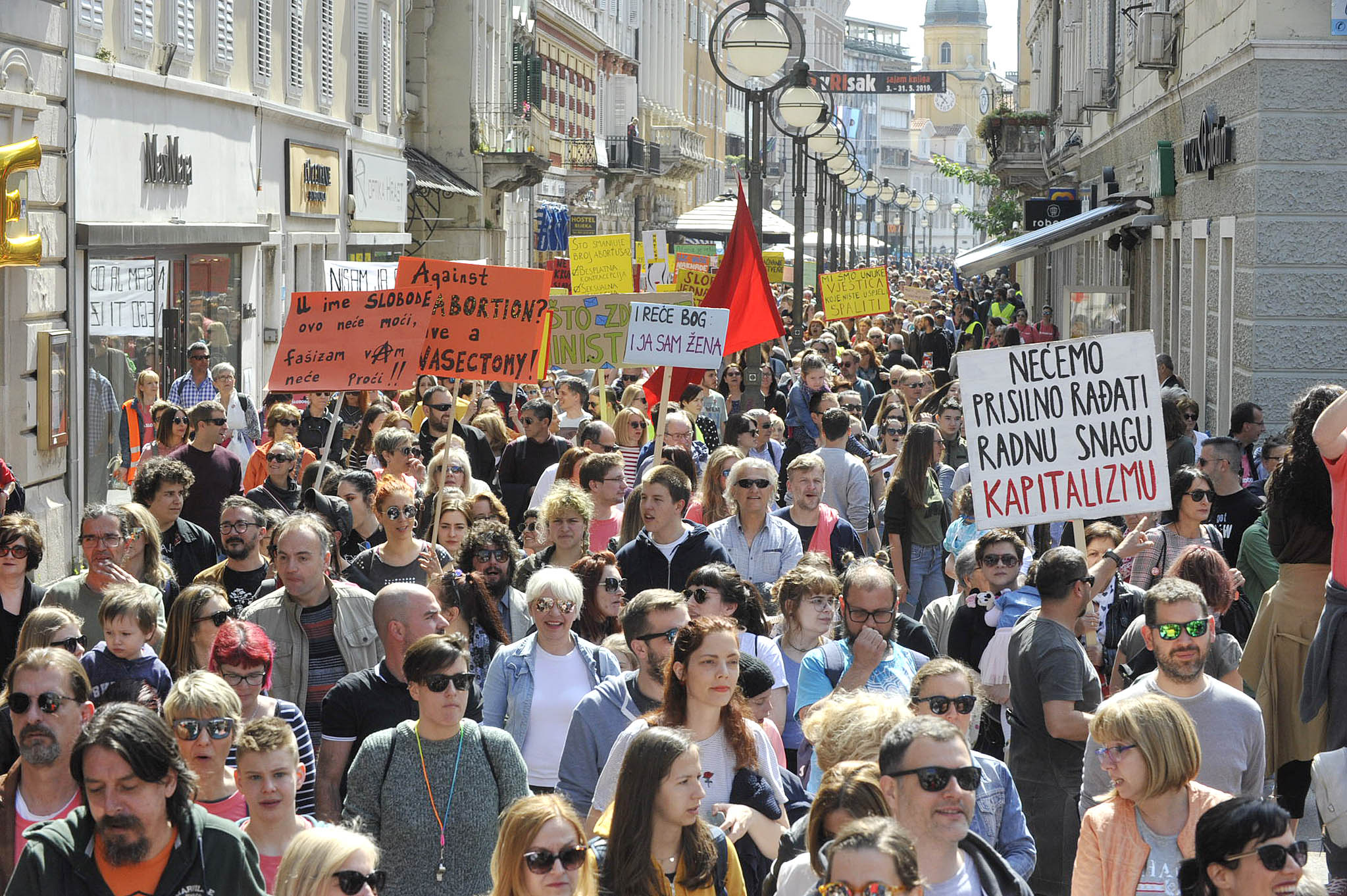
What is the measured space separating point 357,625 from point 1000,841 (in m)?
2.98

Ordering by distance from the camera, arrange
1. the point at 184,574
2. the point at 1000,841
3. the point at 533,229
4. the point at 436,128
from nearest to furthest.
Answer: the point at 1000,841 < the point at 184,574 < the point at 436,128 < the point at 533,229

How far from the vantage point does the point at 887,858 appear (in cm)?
385

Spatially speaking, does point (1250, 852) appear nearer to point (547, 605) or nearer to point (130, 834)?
point (130, 834)

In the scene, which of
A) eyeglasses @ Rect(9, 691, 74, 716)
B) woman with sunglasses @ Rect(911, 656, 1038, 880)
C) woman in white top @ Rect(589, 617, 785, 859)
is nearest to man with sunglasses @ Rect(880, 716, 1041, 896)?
woman with sunglasses @ Rect(911, 656, 1038, 880)

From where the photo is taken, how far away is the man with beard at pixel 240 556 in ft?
25.7

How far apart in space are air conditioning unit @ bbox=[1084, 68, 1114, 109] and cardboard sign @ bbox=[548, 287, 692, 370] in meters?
12.8

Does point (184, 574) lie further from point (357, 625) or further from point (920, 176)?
point (920, 176)

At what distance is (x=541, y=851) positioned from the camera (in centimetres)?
434

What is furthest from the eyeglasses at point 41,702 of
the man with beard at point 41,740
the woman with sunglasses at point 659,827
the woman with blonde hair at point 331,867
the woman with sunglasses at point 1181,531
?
the woman with sunglasses at point 1181,531

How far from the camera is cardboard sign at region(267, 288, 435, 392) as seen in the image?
1144 centimetres

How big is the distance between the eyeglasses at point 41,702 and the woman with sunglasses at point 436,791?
875 millimetres

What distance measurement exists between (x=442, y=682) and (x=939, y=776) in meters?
1.64

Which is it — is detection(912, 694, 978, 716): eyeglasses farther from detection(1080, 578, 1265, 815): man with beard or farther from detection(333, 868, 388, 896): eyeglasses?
detection(333, 868, 388, 896): eyeglasses

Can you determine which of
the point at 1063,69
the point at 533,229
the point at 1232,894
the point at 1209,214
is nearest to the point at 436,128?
the point at 533,229
